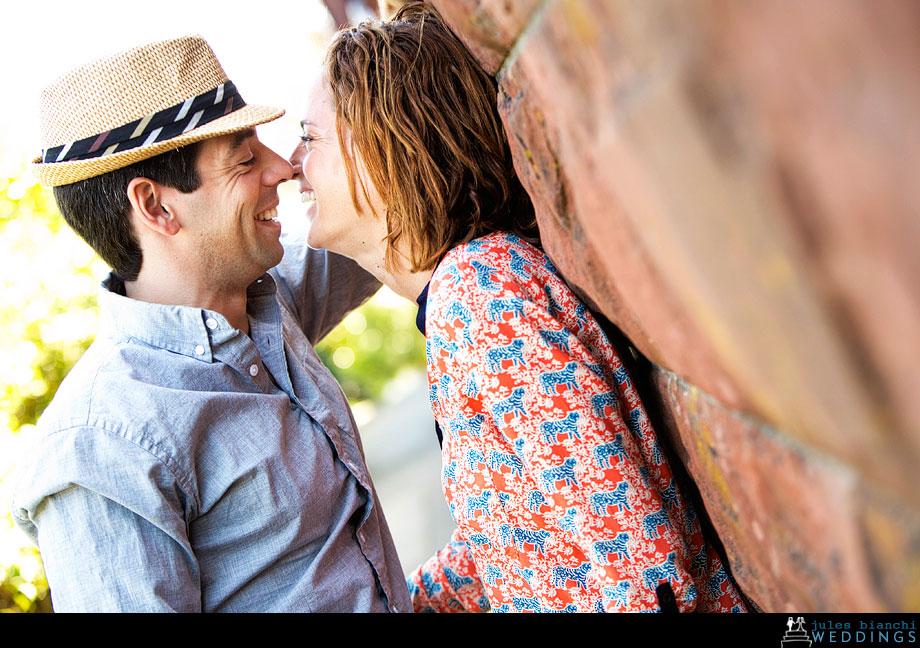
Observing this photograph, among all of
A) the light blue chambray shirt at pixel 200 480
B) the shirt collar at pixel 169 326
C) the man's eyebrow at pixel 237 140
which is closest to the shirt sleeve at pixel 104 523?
the light blue chambray shirt at pixel 200 480

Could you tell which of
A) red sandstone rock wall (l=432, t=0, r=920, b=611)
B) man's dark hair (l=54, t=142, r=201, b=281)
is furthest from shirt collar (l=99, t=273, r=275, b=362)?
red sandstone rock wall (l=432, t=0, r=920, b=611)

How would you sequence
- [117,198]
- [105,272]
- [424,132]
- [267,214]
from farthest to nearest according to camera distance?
[105,272]
[267,214]
[117,198]
[424,132]

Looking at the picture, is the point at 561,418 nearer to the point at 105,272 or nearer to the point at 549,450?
the point at 549,450

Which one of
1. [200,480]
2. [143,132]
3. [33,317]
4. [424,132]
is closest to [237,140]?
[143,132]

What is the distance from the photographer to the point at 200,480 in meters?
1.89

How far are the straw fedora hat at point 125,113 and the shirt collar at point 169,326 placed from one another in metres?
0.38

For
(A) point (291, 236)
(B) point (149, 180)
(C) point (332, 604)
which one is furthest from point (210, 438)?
(A) point (291, 236)

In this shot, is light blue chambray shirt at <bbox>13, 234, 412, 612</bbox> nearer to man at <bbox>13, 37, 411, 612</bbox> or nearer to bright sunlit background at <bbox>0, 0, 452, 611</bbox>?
man at <bbox>13, 37, 411, 612</bbox>

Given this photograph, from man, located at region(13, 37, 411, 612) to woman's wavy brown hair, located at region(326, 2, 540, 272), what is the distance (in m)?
0.44

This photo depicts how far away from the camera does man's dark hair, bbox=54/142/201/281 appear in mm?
2152

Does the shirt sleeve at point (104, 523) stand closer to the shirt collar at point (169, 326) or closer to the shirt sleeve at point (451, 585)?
the shirt collar at point (169, 326)

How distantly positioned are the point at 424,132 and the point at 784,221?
51.3 inches
